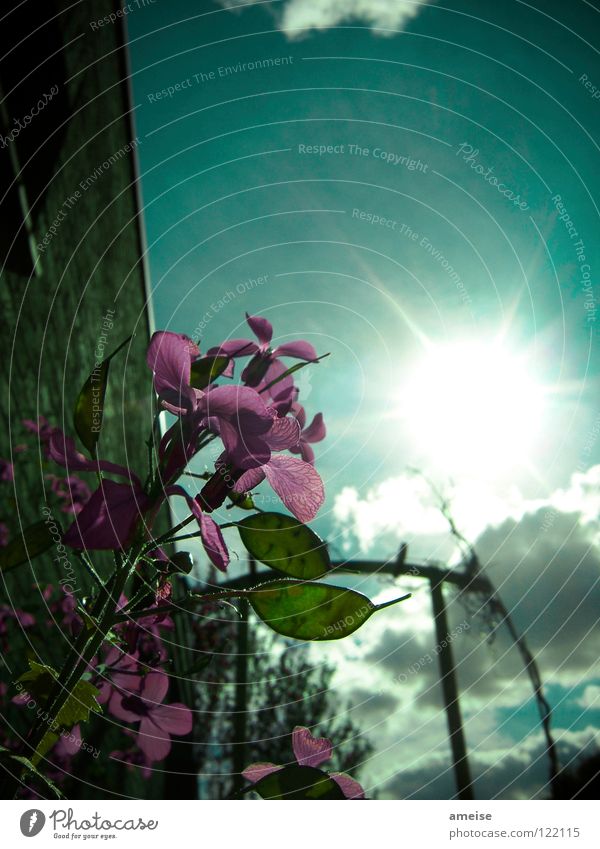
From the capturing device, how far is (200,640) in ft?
12.5

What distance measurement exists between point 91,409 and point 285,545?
0.54 ft

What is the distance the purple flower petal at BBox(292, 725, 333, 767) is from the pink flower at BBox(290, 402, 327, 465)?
0.22 meters

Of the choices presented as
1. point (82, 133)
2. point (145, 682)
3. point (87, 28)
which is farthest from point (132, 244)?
point (145, 682)

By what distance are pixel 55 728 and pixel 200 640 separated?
3.61 m

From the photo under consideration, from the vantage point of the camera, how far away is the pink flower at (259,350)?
18.2 inches

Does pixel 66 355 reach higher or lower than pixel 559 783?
higher

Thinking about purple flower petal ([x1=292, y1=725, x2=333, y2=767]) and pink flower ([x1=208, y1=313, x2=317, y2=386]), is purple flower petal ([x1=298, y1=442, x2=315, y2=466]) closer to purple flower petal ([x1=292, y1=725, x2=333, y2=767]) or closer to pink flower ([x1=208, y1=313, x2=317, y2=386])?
pink flower ([x1=208, y1=313, x2=317, y2=386])

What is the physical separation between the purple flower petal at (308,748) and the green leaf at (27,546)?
0.83ft

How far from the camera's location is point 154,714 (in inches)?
22.9

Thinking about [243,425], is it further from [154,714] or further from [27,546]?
[154,714]

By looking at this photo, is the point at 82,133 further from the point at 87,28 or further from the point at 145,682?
the point at 145,682

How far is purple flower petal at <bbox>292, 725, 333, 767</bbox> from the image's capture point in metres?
0.47

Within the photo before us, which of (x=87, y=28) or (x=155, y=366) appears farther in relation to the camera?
(x=87, y=28)

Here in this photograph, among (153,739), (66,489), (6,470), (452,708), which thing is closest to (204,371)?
(153,739)
